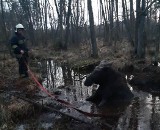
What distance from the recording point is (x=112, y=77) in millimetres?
8867

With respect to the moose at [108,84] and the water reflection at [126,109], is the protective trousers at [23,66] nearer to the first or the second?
the water reflection at [126,109]

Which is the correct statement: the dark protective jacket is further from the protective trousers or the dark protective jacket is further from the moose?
the moose

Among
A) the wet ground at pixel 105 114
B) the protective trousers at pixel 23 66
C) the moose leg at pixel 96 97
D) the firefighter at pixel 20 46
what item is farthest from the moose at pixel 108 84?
the protective trousers at pixel 23 66

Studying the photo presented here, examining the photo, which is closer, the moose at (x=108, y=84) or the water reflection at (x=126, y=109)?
the water reflection at (x=126, y=109)

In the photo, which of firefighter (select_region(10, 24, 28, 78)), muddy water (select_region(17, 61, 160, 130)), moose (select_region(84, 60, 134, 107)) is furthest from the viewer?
firefighter (select_region(10, 24, 28, 78))

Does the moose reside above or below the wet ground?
above

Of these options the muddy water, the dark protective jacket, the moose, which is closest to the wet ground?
the muddy water

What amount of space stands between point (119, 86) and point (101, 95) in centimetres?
66

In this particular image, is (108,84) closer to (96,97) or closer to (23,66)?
(96,97)

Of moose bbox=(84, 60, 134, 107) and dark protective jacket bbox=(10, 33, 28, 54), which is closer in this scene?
moose bbox=(84, 60, 134, 107)

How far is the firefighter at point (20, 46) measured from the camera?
10961 mm

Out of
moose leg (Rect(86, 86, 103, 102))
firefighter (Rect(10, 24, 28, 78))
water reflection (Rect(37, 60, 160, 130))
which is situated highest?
firefighter (Rect(10, 24, 28, 78))

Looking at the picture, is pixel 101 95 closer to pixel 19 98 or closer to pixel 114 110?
pixel 114 110

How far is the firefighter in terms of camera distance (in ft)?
36.0
